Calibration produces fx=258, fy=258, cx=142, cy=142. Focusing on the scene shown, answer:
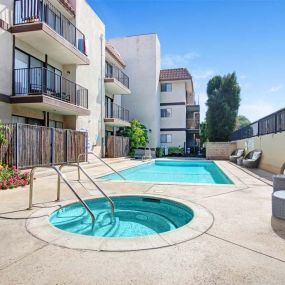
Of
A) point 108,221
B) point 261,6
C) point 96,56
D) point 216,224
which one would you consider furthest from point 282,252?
point 96,56

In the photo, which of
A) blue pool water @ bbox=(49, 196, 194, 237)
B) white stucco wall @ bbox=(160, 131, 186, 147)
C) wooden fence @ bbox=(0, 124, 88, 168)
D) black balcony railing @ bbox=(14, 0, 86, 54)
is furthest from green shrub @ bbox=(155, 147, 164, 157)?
blue pool water @ bbox=(49, 196, 194, 237)

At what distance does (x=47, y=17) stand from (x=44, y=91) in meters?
4.43

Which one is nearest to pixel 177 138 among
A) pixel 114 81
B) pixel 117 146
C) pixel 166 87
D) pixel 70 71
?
pixel 166 87

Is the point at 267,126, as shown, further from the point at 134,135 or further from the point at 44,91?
the point at 134,135

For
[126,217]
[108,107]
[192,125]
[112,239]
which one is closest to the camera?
[112,239]

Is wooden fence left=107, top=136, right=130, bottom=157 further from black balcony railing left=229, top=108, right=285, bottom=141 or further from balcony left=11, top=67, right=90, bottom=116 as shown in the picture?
black balcony railing left=229, top=108, right=285, bottom=141

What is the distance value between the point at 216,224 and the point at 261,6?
9.68 m

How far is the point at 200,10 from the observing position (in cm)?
1098

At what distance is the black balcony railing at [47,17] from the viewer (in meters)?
12.3

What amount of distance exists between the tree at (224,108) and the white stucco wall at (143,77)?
6247mm

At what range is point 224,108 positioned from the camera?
2709 centimetres

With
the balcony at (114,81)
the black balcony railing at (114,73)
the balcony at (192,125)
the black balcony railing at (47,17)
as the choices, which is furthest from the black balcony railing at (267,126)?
the black balcony railing at (114,73)

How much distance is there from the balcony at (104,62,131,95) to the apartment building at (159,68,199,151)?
256 inches

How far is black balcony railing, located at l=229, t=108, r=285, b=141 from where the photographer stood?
11298mm
